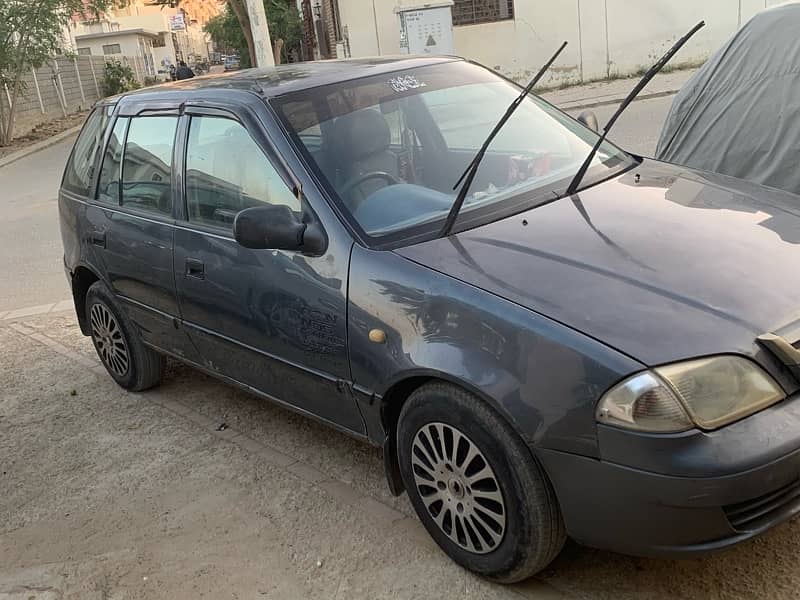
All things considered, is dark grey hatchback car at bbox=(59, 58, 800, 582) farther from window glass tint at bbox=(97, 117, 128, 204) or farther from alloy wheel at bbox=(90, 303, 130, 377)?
alloy wheel at bbox=(90, 303, 130, 377)

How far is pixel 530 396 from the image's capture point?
7.77ft

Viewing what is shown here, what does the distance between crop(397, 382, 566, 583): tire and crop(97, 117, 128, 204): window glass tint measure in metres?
2.45

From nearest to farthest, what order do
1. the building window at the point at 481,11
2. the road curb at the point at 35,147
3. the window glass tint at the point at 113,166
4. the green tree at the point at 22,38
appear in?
1. the window glass tint at the point at 113,166
2. the building window at the point at 481,11
3. the road curb at the point at 35,147
4. the green tree at the point at 22,38

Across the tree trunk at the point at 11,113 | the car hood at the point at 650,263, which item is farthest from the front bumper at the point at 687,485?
the tree trunk at the point at 11,113

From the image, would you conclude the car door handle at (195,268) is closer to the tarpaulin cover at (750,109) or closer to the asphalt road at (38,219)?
the tarpaulin cover at (750,109)

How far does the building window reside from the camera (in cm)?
1841

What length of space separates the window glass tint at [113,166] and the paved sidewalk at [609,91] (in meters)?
11.9

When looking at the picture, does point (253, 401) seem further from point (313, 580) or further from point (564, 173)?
point (564, 173)

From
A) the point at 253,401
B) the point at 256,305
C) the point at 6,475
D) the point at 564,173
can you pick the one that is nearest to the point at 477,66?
the point at 564,173

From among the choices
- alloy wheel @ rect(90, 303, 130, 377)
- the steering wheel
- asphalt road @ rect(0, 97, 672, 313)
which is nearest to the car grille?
the steering wheel

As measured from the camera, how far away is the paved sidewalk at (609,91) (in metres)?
15.3

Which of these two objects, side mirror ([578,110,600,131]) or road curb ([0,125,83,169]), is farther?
road curb ([0,125,83,169])

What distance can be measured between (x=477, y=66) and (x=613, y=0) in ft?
51.5

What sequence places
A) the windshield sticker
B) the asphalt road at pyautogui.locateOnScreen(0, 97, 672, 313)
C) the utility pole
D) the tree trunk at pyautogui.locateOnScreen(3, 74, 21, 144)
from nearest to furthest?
1. the windshield sticker
2. the asphalt road at pyautogui.locateOnScreen(0, 97, 672, 313)
3. the utility pole
4. the tree trunk at pyautogui.locateOnScreen(3, 74, 21, 144)
